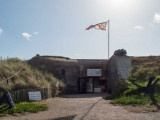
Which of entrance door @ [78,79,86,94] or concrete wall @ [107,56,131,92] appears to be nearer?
concrete wall @ [107,56,131,92]

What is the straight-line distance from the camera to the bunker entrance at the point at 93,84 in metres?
16.2

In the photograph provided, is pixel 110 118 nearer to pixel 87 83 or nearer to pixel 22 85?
pixel 22 85

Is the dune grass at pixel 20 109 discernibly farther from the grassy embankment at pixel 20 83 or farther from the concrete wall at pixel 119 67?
the concrete wall at pixel 119 67

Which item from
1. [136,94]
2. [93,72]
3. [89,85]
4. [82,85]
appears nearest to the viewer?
[136,94]

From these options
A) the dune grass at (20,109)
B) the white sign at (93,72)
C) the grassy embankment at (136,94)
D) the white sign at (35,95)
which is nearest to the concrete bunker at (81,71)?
the white sign at (93,72)

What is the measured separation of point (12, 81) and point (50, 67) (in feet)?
20.8

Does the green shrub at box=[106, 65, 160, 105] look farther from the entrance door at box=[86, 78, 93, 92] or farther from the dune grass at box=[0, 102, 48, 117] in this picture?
the entrance door at box=[86, 78, 93, 92]

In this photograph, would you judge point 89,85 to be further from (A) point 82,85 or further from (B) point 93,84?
(A) point 82,85

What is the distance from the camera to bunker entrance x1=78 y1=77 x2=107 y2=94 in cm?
1622

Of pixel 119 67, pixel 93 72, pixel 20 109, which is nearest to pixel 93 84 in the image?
pixel 93 72

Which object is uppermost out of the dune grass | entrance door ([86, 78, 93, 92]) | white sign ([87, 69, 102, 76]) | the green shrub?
white sign ([87, 69, 102, 76])

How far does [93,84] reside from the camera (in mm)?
16484

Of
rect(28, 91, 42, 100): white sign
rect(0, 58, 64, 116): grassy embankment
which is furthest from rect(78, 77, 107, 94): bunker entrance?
rect(28, 91, 42, 100): white sign

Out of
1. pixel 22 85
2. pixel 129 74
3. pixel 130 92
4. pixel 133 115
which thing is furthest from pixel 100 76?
pixel 133 115
